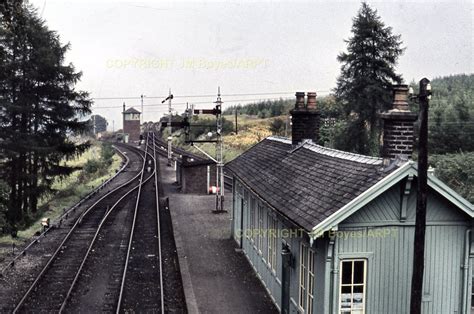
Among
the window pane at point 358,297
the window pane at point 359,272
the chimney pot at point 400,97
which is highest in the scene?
the chimney pot at point 400,97

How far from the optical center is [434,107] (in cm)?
4200

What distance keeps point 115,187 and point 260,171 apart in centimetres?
1974

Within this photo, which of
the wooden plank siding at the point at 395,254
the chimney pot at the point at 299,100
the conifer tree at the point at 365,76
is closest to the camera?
the wooden plank siding at the point at 395,254

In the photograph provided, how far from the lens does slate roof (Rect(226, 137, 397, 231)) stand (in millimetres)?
9133

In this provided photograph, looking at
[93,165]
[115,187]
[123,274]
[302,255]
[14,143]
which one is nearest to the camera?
[302,255]

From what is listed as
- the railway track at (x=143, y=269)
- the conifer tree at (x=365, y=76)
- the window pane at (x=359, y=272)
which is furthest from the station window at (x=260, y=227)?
the conifer tree at (x=365, y=76)

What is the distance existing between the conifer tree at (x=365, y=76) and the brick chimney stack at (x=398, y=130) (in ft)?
89.9

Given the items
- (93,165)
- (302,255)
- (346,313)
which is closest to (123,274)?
(302,255)

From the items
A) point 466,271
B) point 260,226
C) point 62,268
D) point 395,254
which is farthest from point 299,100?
point 62,268

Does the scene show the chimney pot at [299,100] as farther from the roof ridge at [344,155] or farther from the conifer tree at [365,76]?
the conifer tree at [365,76]

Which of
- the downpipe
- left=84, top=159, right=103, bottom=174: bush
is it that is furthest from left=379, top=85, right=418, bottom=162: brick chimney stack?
left=84, top=159, right=103, bottom=174: bush

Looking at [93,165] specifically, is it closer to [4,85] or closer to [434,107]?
[4,85]

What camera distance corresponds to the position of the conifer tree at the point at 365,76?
36.4 metres

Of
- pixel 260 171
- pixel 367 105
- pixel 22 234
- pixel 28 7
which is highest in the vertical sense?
pixel 28 7
